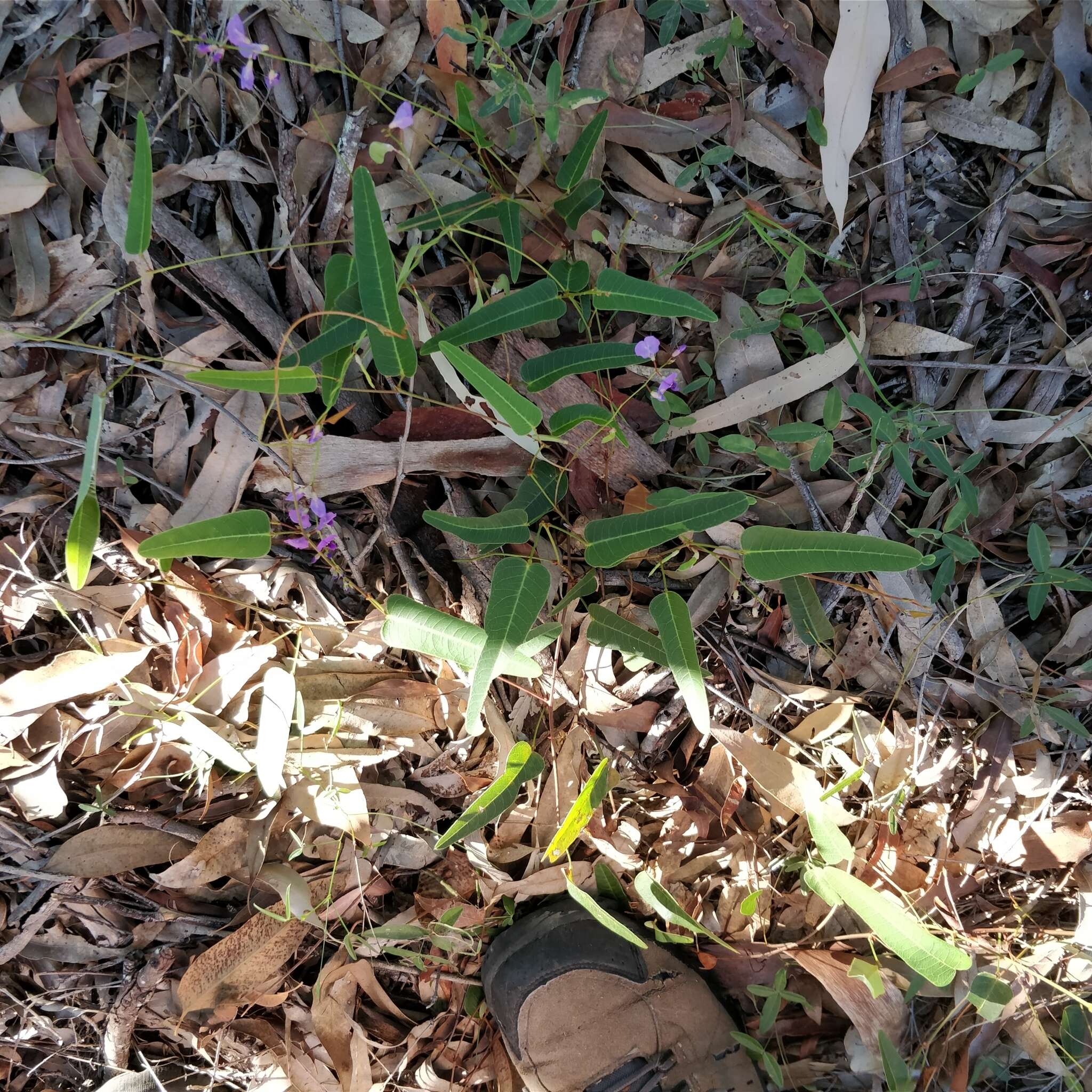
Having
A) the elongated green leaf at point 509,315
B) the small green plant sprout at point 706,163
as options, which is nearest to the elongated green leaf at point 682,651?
the elongated green leaf at point 509,315

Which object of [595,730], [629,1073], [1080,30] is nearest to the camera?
[1080,30]

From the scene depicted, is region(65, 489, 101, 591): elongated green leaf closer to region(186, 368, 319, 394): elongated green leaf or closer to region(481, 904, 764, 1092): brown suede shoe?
region(186, 368, 319, 394): elongated green leaf

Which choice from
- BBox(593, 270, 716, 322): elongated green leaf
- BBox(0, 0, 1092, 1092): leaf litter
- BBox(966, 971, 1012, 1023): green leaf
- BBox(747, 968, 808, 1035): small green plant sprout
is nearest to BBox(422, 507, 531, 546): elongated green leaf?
BBox(0, 0, 1092, 1092): leaf litter

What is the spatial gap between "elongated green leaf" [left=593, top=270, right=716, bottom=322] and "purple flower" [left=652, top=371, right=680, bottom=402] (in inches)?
4.0

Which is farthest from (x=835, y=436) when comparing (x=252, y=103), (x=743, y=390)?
(x=252, y=103)

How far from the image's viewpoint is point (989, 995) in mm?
1200

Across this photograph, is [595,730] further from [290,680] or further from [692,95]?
[692,95]

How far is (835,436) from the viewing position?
49.6 inches

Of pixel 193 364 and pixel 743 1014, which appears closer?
pixel 193 364

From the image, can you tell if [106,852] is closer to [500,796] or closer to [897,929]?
[500,796]

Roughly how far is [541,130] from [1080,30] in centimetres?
83

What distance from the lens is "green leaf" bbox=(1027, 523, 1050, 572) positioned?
120 centimetres

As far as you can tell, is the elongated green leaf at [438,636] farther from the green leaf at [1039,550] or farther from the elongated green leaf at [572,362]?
the green leaf at [1039,550]

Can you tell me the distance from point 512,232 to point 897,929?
1087 millimetres
